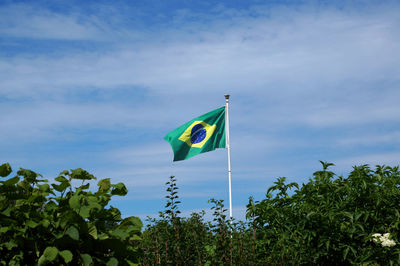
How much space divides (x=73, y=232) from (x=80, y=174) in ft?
2.50

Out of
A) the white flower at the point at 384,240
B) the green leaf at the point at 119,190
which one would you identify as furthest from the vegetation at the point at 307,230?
the green leaf at the point at 119,190

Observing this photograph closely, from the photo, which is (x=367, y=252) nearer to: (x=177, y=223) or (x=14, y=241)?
(x=177, y=223)

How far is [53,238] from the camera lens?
3.75m

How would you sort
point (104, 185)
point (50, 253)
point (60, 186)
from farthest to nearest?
1. point (104, 185)
2. point (60, 186)
3. point (50, 253)

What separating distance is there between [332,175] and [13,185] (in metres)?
5.16

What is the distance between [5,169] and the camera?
3.91 meters

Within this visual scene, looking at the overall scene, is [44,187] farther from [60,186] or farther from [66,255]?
[66,255]

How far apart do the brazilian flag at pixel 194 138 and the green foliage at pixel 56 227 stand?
28.5 feet

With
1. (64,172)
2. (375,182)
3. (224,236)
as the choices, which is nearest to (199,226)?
(224,236)

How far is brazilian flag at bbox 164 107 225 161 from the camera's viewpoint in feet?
42.0

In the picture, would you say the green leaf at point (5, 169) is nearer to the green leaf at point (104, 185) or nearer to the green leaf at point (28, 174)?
the green leaf at point (28, 174)

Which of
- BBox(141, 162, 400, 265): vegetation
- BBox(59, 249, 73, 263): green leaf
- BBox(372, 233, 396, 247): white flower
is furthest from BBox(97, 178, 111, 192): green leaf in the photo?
BBox(372, 233, 396, 247): white flower

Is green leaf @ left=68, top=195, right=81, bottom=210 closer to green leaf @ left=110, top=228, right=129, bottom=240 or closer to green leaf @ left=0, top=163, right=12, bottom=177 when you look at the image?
green leaf @ left=110, top=228, right=129, bottom=240

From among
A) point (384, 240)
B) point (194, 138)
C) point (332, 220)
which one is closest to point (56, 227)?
point (332, 220)
